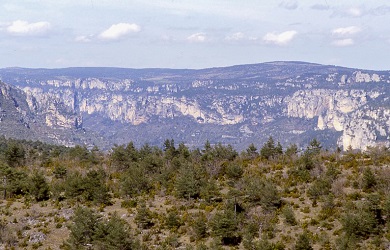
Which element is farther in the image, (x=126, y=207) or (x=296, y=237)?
(x=126, y=207)

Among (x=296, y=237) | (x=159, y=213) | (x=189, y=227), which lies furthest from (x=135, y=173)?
(x=296, y=237)

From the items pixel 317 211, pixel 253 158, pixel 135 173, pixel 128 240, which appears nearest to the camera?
pixel 128 240

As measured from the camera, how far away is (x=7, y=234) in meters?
31.7

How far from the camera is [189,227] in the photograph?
33312 mm

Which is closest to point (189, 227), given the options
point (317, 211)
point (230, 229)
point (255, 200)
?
point (230, 229)

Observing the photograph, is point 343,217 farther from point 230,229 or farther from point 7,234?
point 7,234

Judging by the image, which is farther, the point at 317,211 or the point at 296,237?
the point at 317,211

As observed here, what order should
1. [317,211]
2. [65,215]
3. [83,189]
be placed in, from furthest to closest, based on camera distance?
[83,189] < [65,215] < [317,211]

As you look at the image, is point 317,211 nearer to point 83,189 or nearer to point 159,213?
point 159,213

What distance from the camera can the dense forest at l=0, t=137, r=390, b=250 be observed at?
29812 millimetres

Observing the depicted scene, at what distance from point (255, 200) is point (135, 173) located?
14.0 meters

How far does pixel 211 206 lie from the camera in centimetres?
3719

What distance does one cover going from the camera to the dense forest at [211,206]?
97.8 ft

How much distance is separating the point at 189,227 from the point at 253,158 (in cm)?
2445
